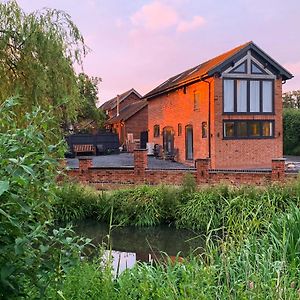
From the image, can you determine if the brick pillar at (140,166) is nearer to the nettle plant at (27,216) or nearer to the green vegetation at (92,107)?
the nettle plant at (27,216)

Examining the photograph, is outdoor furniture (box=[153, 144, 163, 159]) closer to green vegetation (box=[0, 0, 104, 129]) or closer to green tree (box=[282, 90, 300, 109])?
green vegetation (box=[0, 0, 104, 129])

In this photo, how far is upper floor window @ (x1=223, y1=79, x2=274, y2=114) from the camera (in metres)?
20.0

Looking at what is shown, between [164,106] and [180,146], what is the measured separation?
140 inches

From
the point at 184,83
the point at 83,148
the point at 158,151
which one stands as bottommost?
the point at 158,151

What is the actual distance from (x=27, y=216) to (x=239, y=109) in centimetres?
1911

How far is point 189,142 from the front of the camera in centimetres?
2281

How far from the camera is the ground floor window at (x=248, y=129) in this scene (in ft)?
66.1

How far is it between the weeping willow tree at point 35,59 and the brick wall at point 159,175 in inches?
172

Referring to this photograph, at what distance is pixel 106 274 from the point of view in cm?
317

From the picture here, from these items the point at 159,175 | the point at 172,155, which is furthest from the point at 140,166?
the point at 172,155

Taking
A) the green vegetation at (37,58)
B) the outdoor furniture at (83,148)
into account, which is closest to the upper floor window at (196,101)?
the outdoor furniture at (83,148)

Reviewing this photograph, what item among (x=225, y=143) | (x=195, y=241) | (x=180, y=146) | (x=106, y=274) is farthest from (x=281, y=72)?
(x=106, y=274)

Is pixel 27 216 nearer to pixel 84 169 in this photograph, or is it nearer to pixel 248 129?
pixel 84 169

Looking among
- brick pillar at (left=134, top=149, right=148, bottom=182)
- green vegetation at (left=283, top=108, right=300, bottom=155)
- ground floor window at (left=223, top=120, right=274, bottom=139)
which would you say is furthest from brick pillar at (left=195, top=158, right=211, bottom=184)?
green vegetation at (left=283, top=108, right=300, bottom=155)
